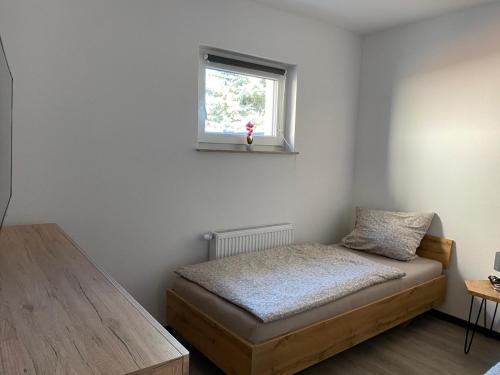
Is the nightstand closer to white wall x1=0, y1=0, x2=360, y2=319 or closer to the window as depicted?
white wall x1=0, y1=0, x2=360, y2=319

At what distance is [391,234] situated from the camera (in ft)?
9.68

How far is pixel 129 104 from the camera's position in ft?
7.34

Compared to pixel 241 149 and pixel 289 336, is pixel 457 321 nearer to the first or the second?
pixel 289 336

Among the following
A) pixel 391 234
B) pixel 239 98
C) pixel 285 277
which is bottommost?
pixel 285 277

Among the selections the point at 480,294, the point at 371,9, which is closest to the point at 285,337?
the point at 480,294

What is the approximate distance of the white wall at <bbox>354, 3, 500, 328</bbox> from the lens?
105 inches

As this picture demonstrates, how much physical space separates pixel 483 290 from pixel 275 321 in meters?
1.51

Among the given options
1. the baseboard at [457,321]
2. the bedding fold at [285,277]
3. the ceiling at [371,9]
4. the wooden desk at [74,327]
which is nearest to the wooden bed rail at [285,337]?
the bedding fold at [285,277]

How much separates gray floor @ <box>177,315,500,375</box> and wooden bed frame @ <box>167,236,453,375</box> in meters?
0.18

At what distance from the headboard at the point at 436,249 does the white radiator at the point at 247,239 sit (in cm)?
111

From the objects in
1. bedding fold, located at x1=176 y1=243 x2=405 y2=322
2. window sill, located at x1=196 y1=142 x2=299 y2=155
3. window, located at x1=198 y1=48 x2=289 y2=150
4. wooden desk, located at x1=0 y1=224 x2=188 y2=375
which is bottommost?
bedding fold, located at x1=176 y1=243 x2=405 y2=322

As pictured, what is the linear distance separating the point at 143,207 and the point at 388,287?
169 centimetres

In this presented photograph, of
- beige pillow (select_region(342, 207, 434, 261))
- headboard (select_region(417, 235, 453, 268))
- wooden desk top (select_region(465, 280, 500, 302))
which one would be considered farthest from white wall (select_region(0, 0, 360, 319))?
wooden desk top (select_region(465, 280, 500, 302))

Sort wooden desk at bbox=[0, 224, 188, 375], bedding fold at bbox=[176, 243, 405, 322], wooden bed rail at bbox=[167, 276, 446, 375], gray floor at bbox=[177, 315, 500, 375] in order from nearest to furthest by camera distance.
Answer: wooden desk at bbox=[0, 224, 188, 375] < wooden bed rail at bbox=[167, 276, 446, 375] < bedding fold at bbox=[176, 243, 405, 322] < gray floor at bbox=[177, 315, 500, 375]
